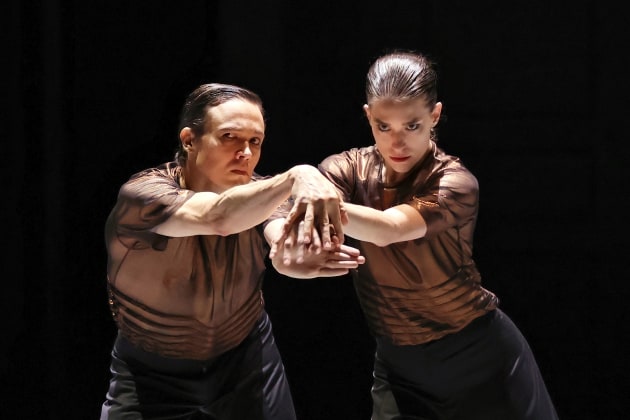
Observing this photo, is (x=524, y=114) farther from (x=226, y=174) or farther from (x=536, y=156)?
(x=226, y=174)

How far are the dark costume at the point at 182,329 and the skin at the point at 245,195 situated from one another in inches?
3.9

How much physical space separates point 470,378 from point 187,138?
901 millimetres

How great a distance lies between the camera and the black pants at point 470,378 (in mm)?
2371

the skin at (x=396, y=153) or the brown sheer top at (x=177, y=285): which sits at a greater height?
the skin at (x=396, y=153)

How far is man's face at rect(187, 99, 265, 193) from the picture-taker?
7.86 ft

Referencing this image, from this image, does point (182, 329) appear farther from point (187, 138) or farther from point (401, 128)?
point (401, 128)

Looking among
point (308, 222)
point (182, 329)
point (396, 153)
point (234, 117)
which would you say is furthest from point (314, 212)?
point (182, 329)

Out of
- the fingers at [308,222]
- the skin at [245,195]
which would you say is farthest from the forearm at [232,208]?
the fingers at [308,222]

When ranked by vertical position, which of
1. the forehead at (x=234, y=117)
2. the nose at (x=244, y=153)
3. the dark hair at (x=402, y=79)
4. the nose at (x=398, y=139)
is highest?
the dark hair at (x=402, y=79)

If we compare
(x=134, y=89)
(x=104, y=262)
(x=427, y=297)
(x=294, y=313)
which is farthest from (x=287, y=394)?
(x=134, y=89)

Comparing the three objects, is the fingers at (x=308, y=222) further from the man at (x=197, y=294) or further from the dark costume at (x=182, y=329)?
the dark costume at (x=182, y=329)

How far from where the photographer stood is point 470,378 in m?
2.38

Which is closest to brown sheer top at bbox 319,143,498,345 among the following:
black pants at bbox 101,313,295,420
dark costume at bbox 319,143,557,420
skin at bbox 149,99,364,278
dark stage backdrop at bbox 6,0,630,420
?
dark costume at bbox 319,143,557,420

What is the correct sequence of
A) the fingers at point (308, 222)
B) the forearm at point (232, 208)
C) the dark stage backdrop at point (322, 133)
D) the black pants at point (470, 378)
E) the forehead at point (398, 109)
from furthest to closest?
the dark stage backdrop at point (322, 133) < the black pants at point (470, 378) < the forehead at point (398, 109) < the forearm at point (232, 208) < the fingers at point (308, 222)
